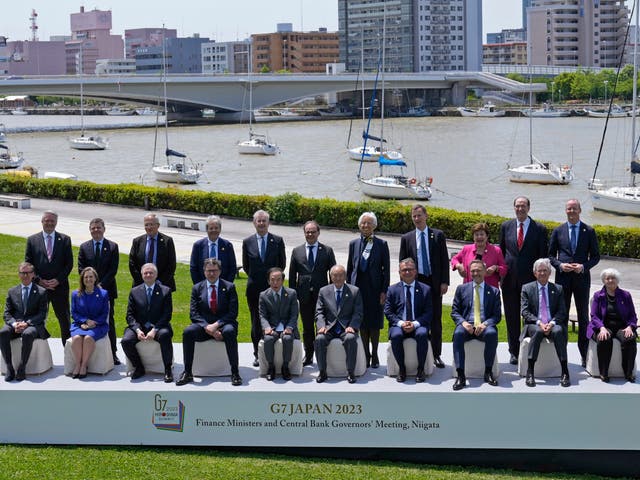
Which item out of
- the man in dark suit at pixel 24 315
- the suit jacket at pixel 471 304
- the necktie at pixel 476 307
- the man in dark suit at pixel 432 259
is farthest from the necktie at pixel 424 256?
the man in dark suit at pixel 24 315

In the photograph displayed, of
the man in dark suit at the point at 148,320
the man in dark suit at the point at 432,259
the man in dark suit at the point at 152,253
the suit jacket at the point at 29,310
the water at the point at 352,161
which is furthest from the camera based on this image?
the water at the point at 352,161

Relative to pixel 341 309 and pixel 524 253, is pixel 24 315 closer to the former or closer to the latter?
pixel 341 309

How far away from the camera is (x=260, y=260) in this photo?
12.1 m

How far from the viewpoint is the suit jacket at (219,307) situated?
1123 cm

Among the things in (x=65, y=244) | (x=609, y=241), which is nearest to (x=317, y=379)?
(x=65, y=244)

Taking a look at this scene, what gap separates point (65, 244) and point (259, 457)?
3.92 metres

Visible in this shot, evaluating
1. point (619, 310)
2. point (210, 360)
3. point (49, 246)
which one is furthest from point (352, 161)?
point (619, 310)

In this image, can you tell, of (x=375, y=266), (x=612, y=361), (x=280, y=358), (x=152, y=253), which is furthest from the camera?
(x=152, y=253)

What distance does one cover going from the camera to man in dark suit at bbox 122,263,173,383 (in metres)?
11.1

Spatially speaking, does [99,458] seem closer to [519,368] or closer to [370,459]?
[370,459]

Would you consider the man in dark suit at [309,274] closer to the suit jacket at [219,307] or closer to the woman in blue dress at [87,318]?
the suit jacket at [219,307]

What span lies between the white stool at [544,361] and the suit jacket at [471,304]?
0.42 metres

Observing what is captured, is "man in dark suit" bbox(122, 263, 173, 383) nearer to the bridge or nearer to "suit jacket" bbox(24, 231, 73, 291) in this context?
"suit jacket" bbox(24, 231, 73, 291)

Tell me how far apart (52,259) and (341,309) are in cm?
376
